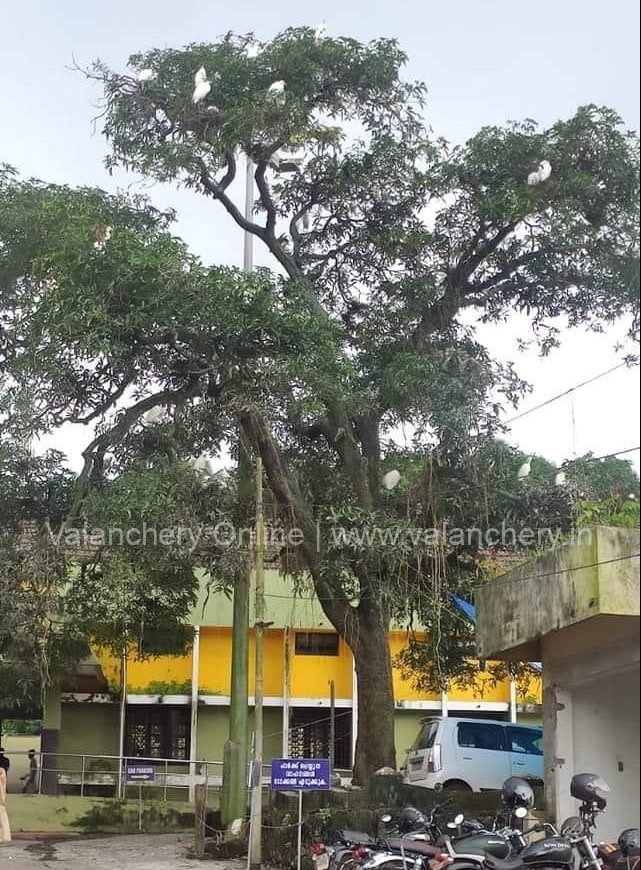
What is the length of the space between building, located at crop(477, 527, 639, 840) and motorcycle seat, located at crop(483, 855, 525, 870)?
950mm

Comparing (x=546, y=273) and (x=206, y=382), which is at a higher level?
(x=546, y=273)

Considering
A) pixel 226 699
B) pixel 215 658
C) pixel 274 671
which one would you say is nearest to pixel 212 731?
pixel 226 699

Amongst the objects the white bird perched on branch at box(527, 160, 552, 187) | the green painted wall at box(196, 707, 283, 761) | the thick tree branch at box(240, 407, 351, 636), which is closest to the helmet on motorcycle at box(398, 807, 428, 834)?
the thick tree branch at box(240, 407, 351, 636)

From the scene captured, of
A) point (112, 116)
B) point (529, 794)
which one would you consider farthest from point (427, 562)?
point (112, 116)

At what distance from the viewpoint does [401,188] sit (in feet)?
57.5

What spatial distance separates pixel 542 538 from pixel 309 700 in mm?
13547

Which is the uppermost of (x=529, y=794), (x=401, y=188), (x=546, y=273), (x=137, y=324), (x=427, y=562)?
(x=401, y=188)

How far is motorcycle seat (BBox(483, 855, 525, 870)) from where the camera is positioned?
419 inches

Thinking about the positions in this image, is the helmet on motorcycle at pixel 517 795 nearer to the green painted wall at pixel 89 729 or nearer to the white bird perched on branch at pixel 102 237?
the white bird perched on branch at pixel 102 237

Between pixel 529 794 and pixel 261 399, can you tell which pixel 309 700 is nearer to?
pixel 261 399

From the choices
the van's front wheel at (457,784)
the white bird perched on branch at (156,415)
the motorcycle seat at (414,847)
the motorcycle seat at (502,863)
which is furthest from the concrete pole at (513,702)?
the motorcycle seat at (502,863)

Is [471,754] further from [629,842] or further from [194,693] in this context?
[629,842]

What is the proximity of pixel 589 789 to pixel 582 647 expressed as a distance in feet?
4.07

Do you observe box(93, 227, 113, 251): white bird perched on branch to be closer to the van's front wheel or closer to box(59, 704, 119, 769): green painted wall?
the van's front wheel
